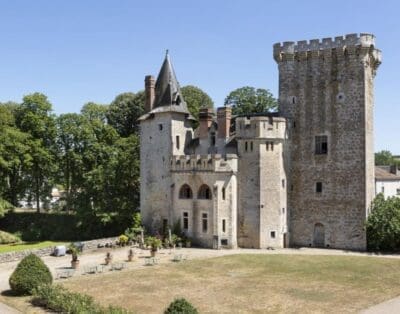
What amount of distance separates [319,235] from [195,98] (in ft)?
78.5

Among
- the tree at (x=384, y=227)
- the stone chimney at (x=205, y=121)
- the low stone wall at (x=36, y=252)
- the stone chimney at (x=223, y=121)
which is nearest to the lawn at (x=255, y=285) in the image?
the tree at (x=384, y=227)

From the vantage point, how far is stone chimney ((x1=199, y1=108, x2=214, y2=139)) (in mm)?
39178

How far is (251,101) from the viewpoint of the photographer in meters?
55.4

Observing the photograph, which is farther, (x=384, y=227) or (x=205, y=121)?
(x=205, y=121)

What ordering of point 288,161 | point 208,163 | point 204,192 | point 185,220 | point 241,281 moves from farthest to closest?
point 288,161
point 185,220
point 204,192
point 208,163
point 241,281

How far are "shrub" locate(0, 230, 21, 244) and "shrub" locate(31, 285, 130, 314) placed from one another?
26.9 m

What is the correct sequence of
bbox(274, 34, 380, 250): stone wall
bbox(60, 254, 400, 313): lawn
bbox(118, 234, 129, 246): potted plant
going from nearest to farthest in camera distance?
bbox(60, 254, 400, 313): lawn < bbox(274, 34, 380, 250): stone wall < bbox(118, 234, 129, 246): potted plant

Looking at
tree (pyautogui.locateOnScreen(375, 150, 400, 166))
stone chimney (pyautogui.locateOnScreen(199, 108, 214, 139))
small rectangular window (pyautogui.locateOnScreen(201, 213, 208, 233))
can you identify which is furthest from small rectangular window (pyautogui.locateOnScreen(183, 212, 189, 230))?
tree (pyautogui.locateOnScreen(375, 150, 400, 166))

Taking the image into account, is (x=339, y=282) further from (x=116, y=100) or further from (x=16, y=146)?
(x=116, y=100)

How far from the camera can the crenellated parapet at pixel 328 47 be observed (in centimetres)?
3584

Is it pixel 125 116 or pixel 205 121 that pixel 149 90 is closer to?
pixel 205 121

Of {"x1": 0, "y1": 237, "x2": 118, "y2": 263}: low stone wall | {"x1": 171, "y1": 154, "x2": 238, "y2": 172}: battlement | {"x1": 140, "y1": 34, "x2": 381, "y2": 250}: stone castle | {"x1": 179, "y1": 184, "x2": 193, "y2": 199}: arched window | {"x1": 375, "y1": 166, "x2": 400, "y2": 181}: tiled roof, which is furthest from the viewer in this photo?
{"x1": 375, "y1": 166, "x2": 400, "y2": 181}: tiled roof

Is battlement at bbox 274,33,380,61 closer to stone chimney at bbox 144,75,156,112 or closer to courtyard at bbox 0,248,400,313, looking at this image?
stone chimney at bbox 144,75,156,112

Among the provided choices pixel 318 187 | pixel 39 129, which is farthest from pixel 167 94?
pixel 39 129
